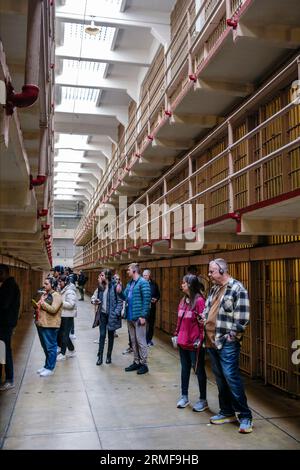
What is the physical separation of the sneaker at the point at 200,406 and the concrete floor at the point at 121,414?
0.06 metres

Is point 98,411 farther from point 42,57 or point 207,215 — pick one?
point 207,215

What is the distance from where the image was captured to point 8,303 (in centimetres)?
551

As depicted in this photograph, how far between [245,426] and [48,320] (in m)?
3.32

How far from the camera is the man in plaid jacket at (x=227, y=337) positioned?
4039mm

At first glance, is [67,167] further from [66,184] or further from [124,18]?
[124,18]

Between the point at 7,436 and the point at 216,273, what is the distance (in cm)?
252

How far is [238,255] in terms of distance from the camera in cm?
670

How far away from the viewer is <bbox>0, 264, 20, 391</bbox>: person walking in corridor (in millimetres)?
5516

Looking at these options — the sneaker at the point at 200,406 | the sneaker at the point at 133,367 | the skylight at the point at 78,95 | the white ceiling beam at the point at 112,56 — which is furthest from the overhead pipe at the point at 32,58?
the skylight at the point at 78,95

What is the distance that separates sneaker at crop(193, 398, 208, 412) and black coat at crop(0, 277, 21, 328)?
258 cm

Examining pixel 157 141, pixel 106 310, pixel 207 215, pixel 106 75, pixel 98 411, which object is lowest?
pixel 98 411

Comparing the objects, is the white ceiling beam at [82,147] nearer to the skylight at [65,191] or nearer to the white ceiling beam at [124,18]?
the white ceiling beam at [124,18]

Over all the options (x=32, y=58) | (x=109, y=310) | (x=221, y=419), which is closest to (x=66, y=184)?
(x=109, y=310)
